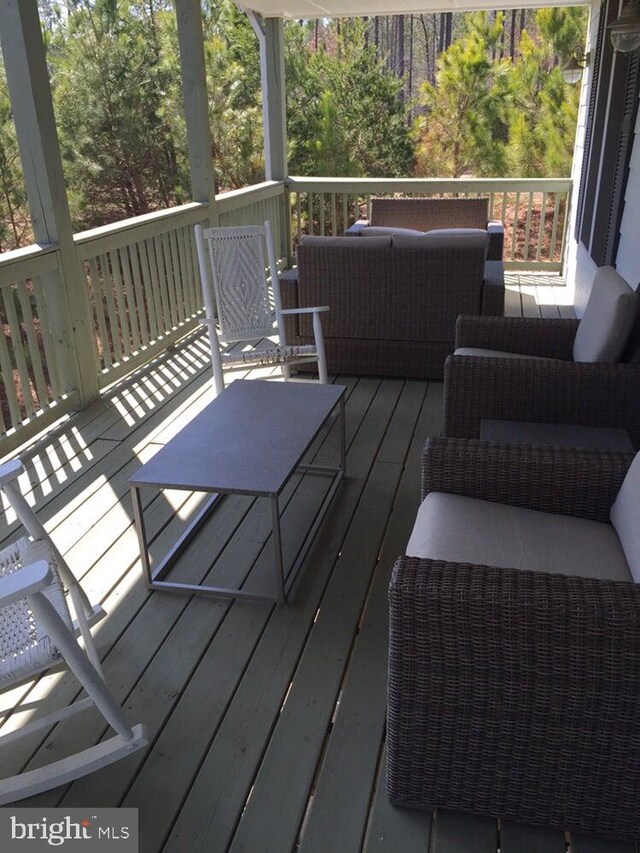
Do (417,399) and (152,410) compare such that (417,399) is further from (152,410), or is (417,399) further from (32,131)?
(32,131)

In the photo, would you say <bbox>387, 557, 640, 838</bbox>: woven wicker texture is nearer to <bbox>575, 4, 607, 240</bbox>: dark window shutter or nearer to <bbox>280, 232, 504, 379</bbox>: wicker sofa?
<bbox>280, 232, 504, 379</bbox>: wicker sofa

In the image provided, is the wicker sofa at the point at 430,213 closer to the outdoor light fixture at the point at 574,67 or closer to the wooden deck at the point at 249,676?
the outdoor light fixture at the point at 574,67

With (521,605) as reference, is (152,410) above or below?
below

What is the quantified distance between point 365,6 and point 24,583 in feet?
21.7

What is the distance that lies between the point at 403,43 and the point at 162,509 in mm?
13639

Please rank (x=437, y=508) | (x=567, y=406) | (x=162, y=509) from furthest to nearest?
(x=162, y=509) < (x=567, y=406) < (x=437, y=508)

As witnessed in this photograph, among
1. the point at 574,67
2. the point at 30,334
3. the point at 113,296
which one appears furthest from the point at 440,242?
the point at 574,67

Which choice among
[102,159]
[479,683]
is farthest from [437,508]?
[102,159]

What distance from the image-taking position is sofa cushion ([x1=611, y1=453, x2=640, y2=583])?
166cm

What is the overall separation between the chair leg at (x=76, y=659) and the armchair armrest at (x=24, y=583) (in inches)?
1.5

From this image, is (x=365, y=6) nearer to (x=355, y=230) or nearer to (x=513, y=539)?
(x=355, y=230)

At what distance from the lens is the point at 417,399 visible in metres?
4.08

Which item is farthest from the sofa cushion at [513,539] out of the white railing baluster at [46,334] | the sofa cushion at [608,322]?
the white railing baluster at [46,334]

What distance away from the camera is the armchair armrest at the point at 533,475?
1901 millimetres
